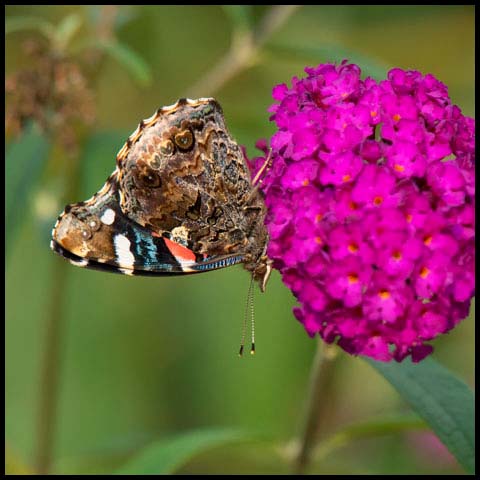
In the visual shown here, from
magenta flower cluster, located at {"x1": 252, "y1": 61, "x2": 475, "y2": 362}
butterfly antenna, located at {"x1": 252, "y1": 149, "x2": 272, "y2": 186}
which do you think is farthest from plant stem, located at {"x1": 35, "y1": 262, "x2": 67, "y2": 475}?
magenta flower cluster, located at {"x1": 252, "y1": 61, "x2": 475, "y2": 362}

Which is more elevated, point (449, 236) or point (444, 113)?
point (444, 113)

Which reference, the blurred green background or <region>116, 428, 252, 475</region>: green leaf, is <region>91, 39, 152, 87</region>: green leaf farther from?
<region>116, 428, 252, 475</region>: green leaf

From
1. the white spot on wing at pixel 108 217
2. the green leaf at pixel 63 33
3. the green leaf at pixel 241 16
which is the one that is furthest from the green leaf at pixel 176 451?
the green leaf at pixel 241 16

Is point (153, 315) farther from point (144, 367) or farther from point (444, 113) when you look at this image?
point (444, 113)

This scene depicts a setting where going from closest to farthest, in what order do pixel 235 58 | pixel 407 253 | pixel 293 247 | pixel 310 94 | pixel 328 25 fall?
1. pixel 407 253
2. pixel 293 247
3. pixel 310 94
4. pixel 235 58
5. pixel 328 25

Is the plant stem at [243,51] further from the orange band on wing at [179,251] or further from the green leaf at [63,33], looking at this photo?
the orange band on wing at [179,251]

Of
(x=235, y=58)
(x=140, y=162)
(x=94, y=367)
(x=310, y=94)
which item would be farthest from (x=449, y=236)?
(x=94, y=367)

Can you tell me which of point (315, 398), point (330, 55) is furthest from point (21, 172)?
point (315, 398)

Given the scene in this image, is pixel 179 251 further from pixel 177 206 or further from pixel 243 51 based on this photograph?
pixel 243 51
